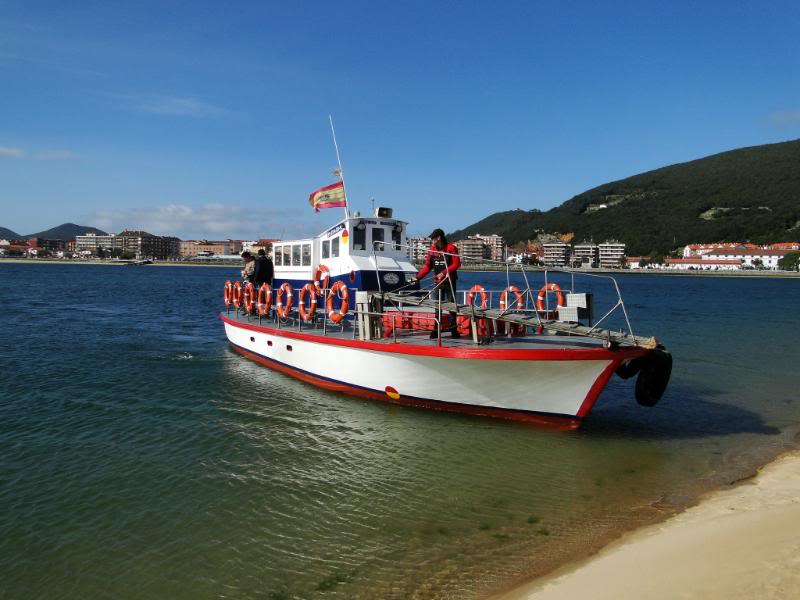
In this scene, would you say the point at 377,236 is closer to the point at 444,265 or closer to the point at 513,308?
the point at 444,265

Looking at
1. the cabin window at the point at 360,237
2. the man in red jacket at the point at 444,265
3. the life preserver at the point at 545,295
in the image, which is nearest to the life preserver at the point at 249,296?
the cabin window at the point at 360,237

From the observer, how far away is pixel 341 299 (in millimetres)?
15109

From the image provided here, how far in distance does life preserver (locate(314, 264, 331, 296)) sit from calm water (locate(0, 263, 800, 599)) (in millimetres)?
2911

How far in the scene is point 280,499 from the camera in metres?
8.87

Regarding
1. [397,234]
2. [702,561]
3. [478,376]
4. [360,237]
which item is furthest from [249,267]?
[702,561]

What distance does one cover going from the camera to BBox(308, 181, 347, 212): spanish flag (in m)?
17.5

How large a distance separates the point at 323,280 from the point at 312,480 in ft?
24.8

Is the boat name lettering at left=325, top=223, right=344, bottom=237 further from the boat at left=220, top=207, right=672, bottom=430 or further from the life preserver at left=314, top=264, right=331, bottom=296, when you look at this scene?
the life preserver at left=314, top=264, right=331, bottom=296

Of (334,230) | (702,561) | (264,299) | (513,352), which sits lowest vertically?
(702,561)

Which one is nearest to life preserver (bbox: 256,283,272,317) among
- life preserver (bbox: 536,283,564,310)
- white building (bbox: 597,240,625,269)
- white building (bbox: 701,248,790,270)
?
life preserver (bbox: 536,283,564,310)

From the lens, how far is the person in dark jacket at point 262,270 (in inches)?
761

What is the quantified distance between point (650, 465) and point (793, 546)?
3773mm

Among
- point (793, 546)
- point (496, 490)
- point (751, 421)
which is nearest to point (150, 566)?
point (496, 490)

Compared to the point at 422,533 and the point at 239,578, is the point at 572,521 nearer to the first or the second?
the point at 422,533
